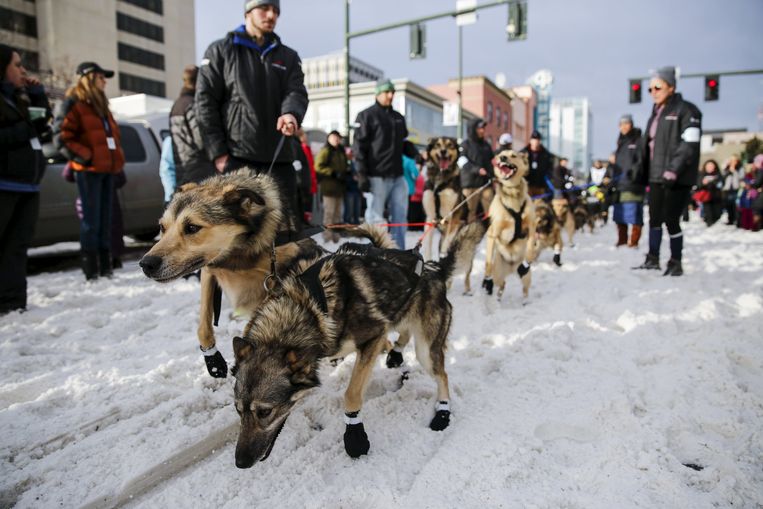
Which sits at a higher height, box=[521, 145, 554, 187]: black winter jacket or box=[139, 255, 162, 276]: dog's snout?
box=[521, 145, 554, 187]: black winter jacket

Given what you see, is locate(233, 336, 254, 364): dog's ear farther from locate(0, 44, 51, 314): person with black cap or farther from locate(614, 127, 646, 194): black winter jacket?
locate(614, 127, 646, 194): black winter jacket

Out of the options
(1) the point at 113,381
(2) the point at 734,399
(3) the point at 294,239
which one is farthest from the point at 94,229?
(2) the point at 734,399

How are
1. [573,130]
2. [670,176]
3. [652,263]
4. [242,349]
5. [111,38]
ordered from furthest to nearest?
[573,130], [111,38], [652,263], [670,176], [242,349]

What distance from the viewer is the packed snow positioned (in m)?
1.90

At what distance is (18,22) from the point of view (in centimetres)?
3459

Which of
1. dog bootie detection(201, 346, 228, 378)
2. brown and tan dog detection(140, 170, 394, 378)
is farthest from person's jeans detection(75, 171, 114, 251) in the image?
dog bootie detection(201, 346, 228, 378)

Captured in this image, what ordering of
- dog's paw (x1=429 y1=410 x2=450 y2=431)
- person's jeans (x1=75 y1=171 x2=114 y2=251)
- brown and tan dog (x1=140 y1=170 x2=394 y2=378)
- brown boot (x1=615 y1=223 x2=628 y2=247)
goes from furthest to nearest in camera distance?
brown boot (x1=615 y1=223 x2=628 y2=247) → person's jeans (x1=75 y1=171 x2=114 y2=251) → dog's paw (x1=429 y1=410 x2=450 y2=431) → brown and tan dog (x1=140 y1=170 x2=394 y2=378)

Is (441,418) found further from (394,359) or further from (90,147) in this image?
(90,147)

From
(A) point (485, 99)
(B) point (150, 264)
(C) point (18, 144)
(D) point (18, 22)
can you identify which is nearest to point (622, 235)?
(B) point (150, 264)

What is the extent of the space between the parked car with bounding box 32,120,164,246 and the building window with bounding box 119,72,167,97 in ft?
140

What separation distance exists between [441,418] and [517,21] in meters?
13.4

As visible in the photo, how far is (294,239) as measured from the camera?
2650mm

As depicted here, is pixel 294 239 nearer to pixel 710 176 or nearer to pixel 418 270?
pixel 418 270

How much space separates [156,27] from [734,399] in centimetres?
5548
